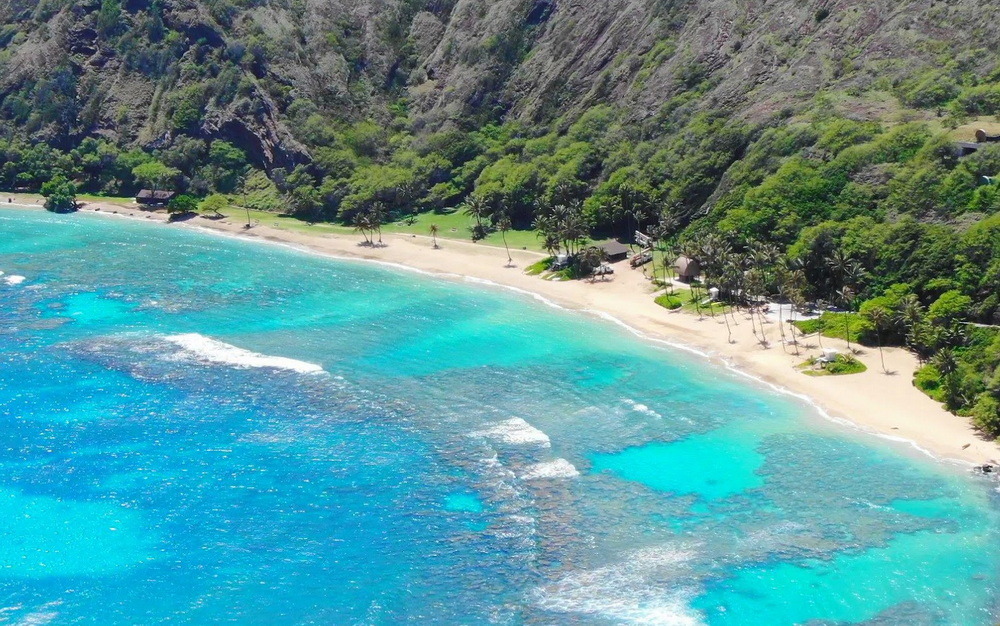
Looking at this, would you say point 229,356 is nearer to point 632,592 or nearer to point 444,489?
point 444,489

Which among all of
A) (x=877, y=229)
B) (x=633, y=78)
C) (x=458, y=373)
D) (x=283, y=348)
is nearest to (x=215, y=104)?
(x=633, y=78)

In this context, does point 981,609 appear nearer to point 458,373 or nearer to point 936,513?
point 936,513

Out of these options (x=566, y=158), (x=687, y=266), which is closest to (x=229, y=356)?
(x=687, y=266)

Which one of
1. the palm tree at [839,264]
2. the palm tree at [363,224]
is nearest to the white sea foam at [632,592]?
Answer: the palm tree at [839,264]

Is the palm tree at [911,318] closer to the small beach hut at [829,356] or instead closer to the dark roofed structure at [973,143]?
the small beach hut at [829,356]

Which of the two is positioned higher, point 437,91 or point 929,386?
point 437,91

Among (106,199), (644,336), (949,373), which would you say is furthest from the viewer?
(106,199)

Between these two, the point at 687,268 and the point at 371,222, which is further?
the point at 371,222
